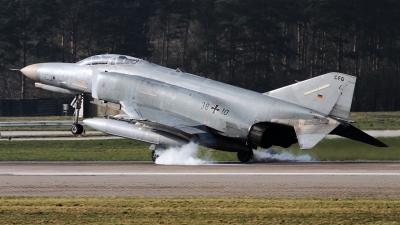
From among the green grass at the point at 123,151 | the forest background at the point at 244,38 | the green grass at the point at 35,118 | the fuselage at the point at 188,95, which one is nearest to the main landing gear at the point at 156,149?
the fuselage at the point at 188,95

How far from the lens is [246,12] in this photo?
3103 inches

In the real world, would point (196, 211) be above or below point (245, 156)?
below

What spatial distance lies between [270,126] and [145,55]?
5692 cm

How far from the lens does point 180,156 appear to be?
2581cm

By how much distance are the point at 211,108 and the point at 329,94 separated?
4814mm

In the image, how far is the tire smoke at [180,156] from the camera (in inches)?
1010

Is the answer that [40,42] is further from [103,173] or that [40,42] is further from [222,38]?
[103,173]

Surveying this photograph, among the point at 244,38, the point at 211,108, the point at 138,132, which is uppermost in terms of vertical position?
the point at 244,38

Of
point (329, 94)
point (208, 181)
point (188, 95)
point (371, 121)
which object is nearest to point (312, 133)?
point (329, 94)

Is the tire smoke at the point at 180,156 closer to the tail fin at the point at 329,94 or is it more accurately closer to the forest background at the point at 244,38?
the tail fin at the point at 329,94

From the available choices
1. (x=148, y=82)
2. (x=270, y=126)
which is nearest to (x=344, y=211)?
(x=270, y=126)

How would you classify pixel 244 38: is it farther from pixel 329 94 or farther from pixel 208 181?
pixel 208 181

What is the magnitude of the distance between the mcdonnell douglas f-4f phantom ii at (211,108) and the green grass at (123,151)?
2473mm

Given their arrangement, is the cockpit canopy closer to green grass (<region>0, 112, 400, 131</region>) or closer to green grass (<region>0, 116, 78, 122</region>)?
green grass (<region>0, 112, 400, 131</region>)
